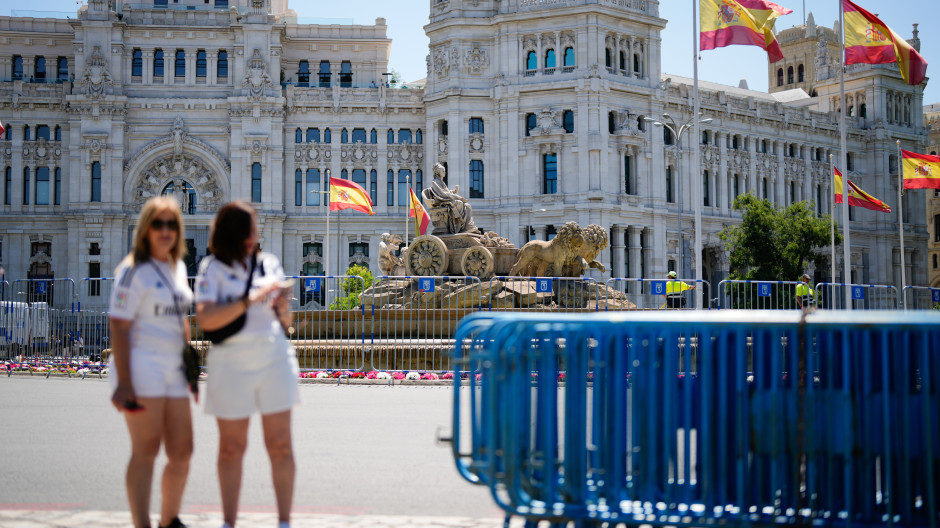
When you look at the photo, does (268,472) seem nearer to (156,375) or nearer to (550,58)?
(156,375)

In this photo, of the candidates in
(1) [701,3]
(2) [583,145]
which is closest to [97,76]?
(2) [583,145]

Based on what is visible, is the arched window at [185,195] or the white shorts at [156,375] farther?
the arched window at [185,195]

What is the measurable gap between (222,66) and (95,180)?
1145cm

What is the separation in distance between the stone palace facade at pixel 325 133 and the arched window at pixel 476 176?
5.3 inches

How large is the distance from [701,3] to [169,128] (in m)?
47.7

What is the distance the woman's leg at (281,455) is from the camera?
6.47 meters

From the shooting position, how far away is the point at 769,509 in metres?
6.47

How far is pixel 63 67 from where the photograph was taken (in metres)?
Answer: 75.7

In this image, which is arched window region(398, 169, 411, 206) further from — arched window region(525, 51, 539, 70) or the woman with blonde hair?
the woman with blonde hair

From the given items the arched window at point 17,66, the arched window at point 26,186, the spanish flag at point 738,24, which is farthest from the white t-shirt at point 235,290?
the arched window at point 17,66

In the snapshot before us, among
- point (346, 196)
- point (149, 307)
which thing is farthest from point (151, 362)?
point (346, 196)

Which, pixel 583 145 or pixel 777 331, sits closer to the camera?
pixel 777 331

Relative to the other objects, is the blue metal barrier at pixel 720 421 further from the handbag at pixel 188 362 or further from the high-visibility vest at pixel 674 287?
the high-visibility vest at pixel 674 287

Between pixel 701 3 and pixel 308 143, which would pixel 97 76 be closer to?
pixel 308 143
